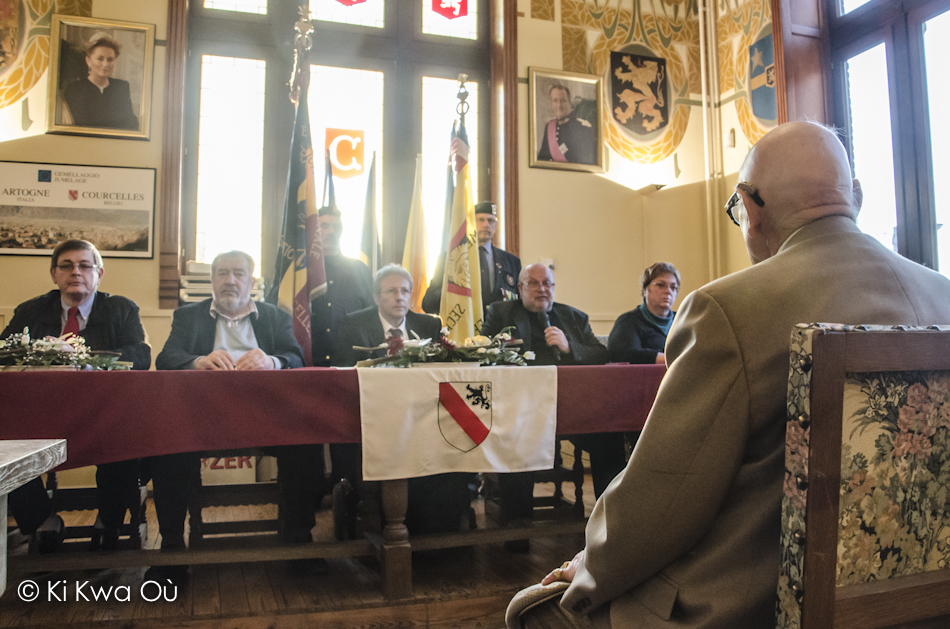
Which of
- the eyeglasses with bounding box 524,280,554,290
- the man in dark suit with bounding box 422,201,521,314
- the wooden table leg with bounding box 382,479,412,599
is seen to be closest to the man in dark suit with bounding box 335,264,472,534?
the wooden table leg with bounding box 382,479,412,599

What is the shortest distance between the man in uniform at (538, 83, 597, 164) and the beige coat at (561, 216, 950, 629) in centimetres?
469

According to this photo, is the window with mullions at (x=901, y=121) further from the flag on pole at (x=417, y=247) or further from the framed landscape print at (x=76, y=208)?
the framed landscape print at (x=76, y=208)

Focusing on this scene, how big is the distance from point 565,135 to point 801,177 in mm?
4709

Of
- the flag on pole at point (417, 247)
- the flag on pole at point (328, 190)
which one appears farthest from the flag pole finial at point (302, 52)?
the flag on pole at point (417, 247)

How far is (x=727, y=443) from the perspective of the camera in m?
0.81

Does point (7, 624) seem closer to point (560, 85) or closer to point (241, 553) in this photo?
point (241, 553)

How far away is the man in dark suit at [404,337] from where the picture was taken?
2594 mm

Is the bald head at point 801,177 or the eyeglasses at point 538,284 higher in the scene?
the eyeglasses at point 538,284

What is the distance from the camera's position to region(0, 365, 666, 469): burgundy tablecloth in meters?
1.87

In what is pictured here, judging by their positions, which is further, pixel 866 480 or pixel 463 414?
pixel 463 414

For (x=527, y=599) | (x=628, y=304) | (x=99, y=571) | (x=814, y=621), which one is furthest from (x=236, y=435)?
(x=628, y=304)

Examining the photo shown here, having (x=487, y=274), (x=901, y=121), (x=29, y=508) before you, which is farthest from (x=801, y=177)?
(x=901, y=121)

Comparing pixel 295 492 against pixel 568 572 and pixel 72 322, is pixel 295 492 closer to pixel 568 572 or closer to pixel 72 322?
pixel 72 322

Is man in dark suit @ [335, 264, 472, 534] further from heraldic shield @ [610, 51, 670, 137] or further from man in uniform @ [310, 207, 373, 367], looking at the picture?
heraldic shield @ [610, 51, 670, 137]
